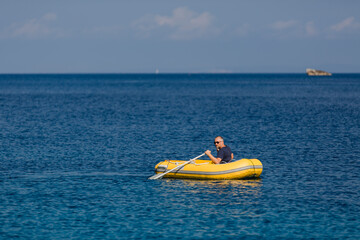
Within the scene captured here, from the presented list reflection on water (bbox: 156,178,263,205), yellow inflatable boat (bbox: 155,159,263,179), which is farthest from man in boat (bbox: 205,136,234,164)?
reflection on water (bbox: 156,178,263,205)

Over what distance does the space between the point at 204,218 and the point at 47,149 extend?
1651cm

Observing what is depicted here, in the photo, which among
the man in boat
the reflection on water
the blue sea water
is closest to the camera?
the blue sea water

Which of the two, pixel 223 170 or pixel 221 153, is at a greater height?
pixel 221 153

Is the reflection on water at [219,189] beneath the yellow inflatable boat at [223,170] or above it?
beneath

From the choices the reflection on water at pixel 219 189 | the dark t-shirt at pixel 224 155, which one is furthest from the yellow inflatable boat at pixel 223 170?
the dark t-shirt at pixel 224 155

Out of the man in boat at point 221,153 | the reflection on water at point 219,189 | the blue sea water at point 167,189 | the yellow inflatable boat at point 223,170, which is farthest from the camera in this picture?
the man in boat at point 221,153

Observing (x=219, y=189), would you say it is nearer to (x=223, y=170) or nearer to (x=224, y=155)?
(x=223, y=170)

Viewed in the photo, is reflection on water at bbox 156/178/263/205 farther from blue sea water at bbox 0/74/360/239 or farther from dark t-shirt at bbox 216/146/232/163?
dark t-shirt at bbox 216/146/232/163

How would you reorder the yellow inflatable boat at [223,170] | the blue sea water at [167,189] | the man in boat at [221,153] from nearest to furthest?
the blue sea water at [167,189]
the yellow inflatable boat at [223,170]
the man in boat at [221,153]

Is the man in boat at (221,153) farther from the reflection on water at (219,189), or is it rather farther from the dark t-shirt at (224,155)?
the reflection on water at (219,189)

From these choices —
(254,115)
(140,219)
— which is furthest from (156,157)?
(254,115)

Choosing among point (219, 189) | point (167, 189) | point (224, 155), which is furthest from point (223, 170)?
point (167, 189)

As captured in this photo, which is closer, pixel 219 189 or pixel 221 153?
pixel 219 189

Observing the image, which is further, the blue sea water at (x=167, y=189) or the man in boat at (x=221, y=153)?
the man in boat at (x=221, y=153)
